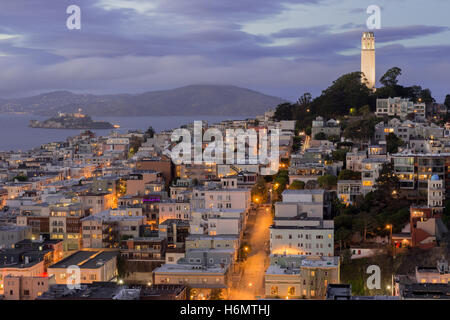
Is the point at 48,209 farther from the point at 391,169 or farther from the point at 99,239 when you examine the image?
the point at 391,169

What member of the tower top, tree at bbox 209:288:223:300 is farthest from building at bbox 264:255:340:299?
the tower top

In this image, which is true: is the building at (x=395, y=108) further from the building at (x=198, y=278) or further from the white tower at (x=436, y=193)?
the building at (x=198, y=278)

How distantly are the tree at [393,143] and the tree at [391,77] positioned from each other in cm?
508

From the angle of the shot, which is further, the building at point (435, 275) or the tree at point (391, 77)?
the tree at point (391, 77)

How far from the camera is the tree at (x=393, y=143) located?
14344 millimetres

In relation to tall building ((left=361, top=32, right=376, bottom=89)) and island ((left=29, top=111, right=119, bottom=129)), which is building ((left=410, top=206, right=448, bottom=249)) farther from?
island ((left=29, top=111, right=119, bottom=129))

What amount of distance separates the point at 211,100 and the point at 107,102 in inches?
624

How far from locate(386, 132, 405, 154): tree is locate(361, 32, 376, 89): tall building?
553 cm

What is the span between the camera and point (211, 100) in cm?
7244

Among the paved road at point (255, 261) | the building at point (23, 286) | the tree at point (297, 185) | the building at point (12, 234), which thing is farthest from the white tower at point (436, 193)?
the building at point (12, 234)

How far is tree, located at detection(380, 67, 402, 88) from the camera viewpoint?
1980 centimetres

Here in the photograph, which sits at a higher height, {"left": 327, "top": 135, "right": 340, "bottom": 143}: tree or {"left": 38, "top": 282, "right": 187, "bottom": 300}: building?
{"left": 327, "top": 135, "right": 340, "bottom": 143}: tree

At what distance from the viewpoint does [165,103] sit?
2891 inches
